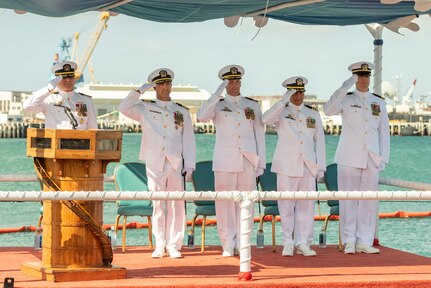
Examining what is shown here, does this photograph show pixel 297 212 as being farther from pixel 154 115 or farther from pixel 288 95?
pixel 154 115

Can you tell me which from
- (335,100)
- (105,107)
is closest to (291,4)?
(335,100)

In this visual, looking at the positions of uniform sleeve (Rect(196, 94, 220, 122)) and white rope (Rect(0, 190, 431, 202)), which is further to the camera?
uniform sleeve (Rect(196, 94, 220, 122))

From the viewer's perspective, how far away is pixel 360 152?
10.2 meters

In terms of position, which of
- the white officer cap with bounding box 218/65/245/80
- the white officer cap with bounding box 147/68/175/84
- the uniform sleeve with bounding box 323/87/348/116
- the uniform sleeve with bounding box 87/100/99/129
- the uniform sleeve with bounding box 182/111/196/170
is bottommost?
the uniform sleeve with bounding box 182/111/196/170

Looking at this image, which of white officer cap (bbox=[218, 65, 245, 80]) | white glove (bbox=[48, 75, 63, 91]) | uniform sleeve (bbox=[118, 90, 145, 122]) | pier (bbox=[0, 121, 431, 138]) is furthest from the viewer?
pier (bbox=[0, 121, 431, 138])

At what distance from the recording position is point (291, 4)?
10.1 meters

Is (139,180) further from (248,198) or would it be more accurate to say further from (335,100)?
(248,198)

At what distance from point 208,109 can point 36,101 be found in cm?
149

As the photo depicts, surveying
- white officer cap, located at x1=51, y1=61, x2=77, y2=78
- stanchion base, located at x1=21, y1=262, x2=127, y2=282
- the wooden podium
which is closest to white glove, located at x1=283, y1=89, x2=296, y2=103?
white officer cap, located at x1=51, y1=61, x2=77, y2=78

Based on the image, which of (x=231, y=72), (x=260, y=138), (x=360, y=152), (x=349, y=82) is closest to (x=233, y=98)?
(x=231, y=72)

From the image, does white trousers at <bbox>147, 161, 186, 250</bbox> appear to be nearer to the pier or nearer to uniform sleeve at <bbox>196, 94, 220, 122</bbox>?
uniform sleeve at <bbox>196, 94, 220, 122</bbox>

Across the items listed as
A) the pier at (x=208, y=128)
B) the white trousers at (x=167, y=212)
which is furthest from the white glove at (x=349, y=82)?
the pier at (x=208, y=128)

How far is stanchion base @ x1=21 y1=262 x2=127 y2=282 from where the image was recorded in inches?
314

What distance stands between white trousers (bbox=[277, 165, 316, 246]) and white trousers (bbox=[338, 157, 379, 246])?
1.27 feet
